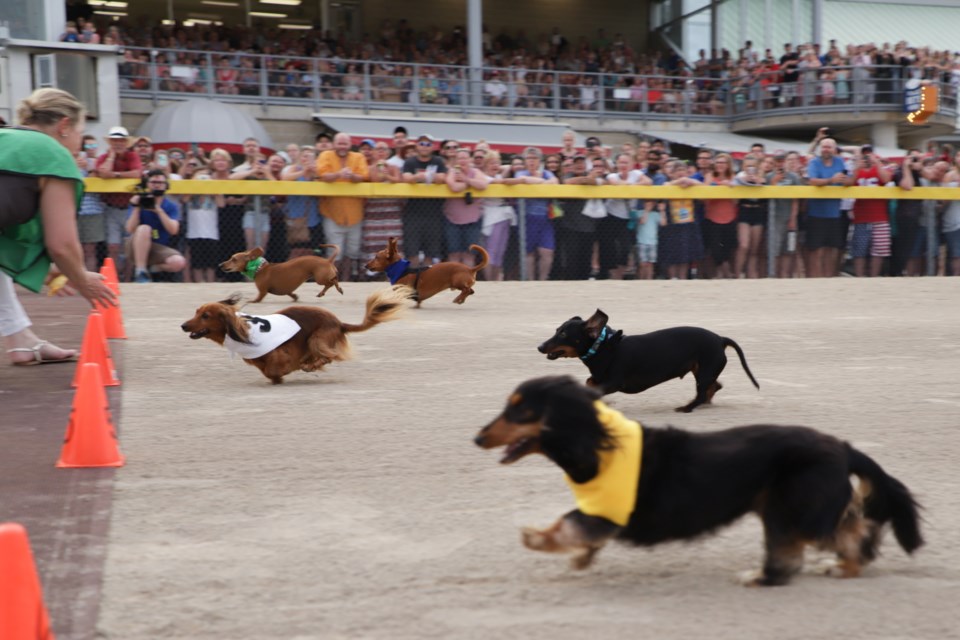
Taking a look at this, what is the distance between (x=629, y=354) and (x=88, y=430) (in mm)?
2980

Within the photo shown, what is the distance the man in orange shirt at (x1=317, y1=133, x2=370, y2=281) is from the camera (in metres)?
14.4

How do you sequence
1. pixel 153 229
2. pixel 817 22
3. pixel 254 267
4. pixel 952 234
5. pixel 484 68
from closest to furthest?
pixel 254 267 < pixel 153 229 < pixel 952 234 < pixel 484 68 < pixel 817 22

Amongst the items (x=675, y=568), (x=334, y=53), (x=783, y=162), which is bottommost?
(x=675, y=568)

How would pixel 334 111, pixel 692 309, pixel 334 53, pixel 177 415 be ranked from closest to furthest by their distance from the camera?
1. pixel 177 415
2. pixel 692 309
3. pixel 334 111
4. pixel 334 53

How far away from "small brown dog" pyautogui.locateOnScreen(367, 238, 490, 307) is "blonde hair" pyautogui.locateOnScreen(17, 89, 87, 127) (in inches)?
214

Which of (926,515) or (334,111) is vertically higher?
(334,111)

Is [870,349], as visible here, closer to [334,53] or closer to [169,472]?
[169,472]

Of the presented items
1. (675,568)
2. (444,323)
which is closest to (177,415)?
(675,568)

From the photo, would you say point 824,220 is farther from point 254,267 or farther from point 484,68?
point 484,68

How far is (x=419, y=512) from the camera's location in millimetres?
4148

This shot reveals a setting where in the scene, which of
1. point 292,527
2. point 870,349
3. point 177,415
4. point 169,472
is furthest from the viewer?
point 870,349

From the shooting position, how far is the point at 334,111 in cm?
2672

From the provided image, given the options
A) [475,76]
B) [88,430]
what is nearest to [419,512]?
[88,430]

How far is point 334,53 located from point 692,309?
1934 centimetres
